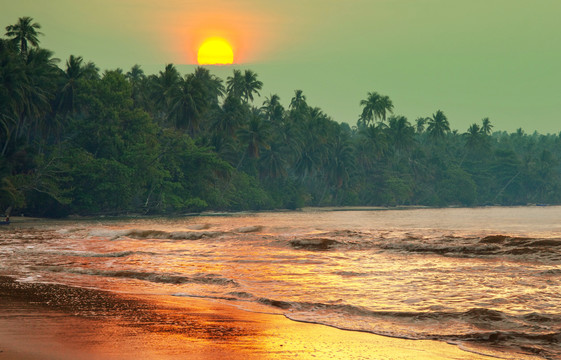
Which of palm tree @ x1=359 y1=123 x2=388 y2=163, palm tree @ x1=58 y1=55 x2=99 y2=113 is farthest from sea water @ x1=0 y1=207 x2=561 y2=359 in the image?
palm tree @ x1=359 y1=123 x2=388 y2=163

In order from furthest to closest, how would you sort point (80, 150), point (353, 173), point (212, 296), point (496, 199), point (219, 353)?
1. point (496, 199)
2. point (353, 173)
3. point (80, 150)
4. point (212, 296)
5. point (219, 353)

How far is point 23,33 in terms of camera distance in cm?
5491

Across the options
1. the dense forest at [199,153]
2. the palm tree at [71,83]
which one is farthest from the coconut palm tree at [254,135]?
the palm tree at [71,83]

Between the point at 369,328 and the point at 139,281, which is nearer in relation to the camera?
the point at 369,328

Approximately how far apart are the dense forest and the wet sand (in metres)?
A: 38.7

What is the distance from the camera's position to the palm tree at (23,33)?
5472 cm

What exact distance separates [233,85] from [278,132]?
1023 centimetres

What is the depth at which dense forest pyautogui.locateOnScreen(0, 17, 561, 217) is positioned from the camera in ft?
169

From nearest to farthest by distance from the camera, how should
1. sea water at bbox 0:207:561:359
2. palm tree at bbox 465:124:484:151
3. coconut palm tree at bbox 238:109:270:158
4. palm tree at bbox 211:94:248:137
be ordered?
1. sea water at bbox 0:207:561:359
2. coconut palm tree at bbox 238:109:270:158
3. palm tree at bbox 211:94:248:137
4. palm tree at bbox 465:124:484:151

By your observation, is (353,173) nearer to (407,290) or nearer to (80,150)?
(80,150)

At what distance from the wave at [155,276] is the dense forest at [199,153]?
3277cm

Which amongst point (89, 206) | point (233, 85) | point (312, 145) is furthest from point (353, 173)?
point (89, 206)

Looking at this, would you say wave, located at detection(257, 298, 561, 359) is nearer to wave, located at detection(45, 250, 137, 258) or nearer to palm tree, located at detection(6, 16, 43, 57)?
wave, located at detection(45, 250, 137, 258)

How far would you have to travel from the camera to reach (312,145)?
92.1 m
